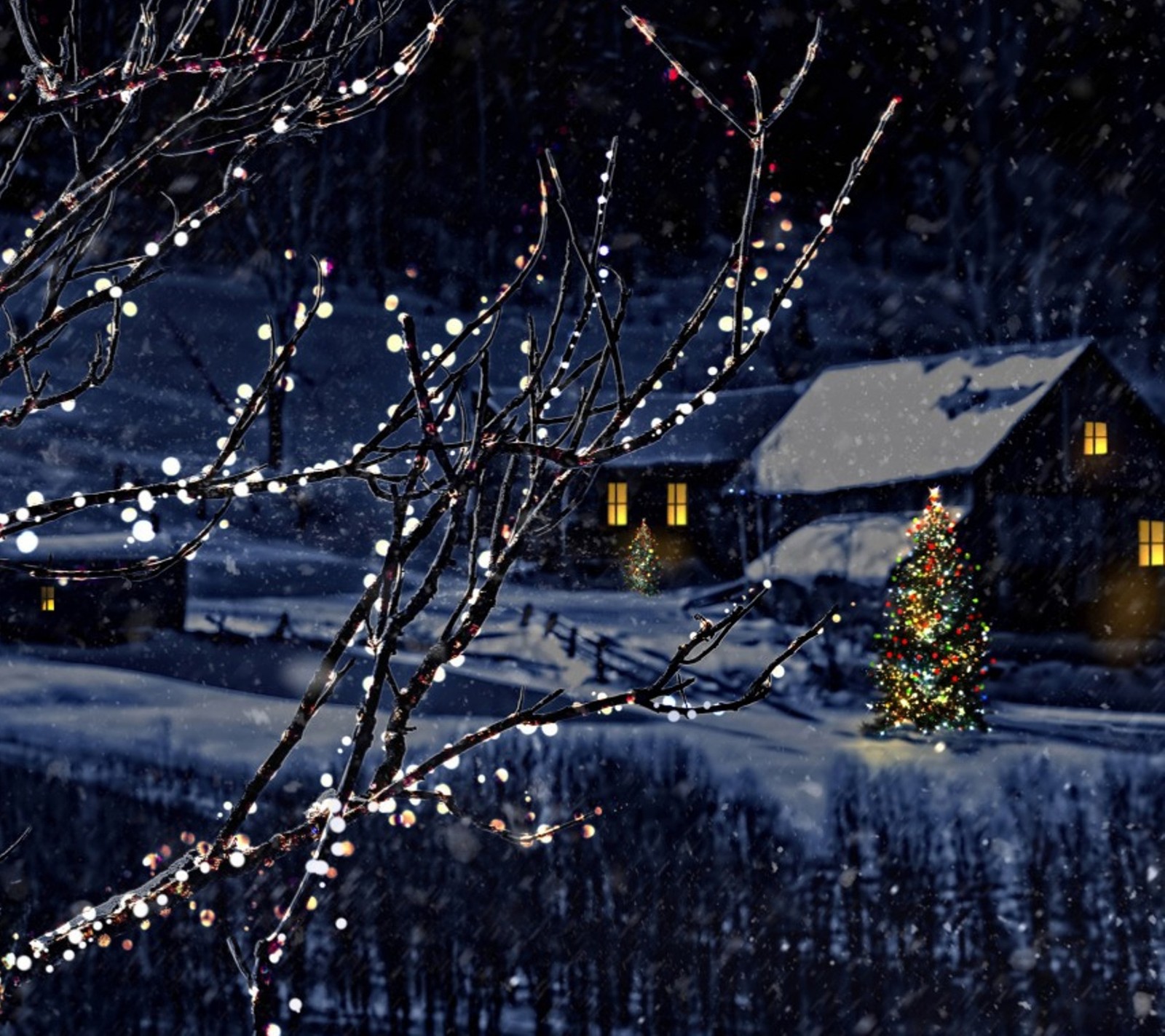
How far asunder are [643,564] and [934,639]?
244 inches

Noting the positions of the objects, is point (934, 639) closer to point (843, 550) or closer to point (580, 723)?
point (843, 550)

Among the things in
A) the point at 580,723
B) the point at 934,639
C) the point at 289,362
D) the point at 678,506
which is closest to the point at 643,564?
the point at 678,506

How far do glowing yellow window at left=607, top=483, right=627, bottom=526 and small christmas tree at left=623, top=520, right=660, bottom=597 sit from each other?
0.36m

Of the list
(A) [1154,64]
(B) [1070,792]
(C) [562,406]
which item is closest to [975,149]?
(A) [1154,64]

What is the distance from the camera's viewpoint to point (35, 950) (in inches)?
87.7

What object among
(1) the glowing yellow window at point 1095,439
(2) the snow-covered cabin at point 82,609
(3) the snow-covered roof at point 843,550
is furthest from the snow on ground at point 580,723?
(1) the glowing yellow window at point 1095,439

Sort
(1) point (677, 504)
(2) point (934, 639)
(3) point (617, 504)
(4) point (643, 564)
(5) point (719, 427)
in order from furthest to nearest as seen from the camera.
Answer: (5) point (719, 427) < (1) point (677, 504) < (3) point (617, 504) < (4) point (643, 564) < (2) point (934, 639)

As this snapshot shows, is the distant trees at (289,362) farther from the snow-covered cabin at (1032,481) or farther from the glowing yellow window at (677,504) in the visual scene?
the glowing yellow window at (677,504)

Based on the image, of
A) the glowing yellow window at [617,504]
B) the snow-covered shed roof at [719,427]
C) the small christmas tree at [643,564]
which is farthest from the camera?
the snow-covered shed roof at [719,427]

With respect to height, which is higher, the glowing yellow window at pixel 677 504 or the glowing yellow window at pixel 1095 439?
the glowing yellow window at pixel 1095 439

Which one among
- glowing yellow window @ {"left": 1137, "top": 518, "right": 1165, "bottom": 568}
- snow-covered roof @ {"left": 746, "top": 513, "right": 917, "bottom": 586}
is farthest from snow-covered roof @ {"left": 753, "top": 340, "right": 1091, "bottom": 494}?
glowing yellow window @ {"left": 1137, "top": 518, "right": 1165, "bottom": 568}

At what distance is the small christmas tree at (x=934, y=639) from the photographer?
1421 cm

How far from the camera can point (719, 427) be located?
21.3m

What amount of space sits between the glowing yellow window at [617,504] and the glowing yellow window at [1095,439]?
7495 millimetres
